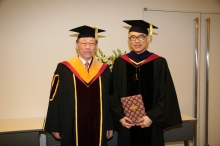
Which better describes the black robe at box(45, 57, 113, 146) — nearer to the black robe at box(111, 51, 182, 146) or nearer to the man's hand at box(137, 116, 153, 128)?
the black robe at box(111, 51, 182, 146)

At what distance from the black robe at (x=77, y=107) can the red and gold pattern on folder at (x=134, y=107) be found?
0.73 ft

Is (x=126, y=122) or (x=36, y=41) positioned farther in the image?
(x=36, y=41)

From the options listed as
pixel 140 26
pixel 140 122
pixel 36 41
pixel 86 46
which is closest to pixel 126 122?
pixel 140 122

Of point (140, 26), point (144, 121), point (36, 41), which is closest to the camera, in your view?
point (144, 121)

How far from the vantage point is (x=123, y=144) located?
1.98 metres

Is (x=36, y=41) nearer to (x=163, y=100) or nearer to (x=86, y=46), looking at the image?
(x=86, y=46)

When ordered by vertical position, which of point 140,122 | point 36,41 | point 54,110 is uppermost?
point 36,41

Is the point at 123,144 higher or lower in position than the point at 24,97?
lower

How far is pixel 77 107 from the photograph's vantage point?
1907 mm

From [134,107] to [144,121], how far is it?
0.16 metres

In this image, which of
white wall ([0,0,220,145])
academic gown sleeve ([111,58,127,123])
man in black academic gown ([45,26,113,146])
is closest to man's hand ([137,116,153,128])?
academic gown sleeve ([111,58,127,123])

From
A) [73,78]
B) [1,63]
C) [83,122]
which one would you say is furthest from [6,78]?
[83,122]

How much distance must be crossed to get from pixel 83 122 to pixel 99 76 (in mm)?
484

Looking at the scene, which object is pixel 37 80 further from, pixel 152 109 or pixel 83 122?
pixel 152 109
